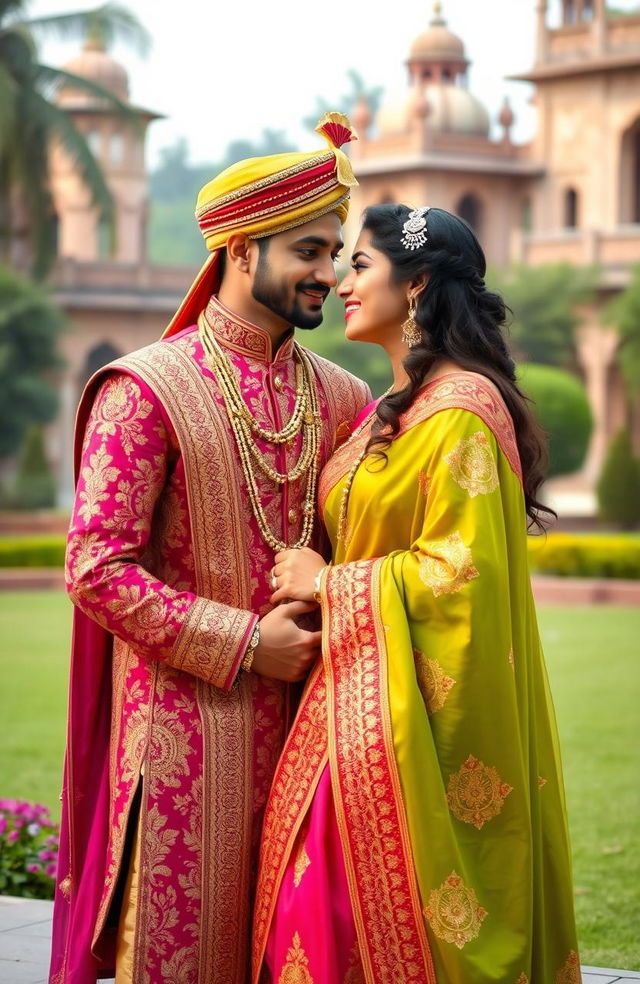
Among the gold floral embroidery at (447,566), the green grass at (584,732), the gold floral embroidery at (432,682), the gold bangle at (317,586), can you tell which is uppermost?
the gold floral embroidery at (447,566)

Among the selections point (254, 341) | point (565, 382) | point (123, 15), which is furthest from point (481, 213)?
point (254, 341)

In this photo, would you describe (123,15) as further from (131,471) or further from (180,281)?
(131,471)

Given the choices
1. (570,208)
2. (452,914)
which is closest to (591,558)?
(452,914)

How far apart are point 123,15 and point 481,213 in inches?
552

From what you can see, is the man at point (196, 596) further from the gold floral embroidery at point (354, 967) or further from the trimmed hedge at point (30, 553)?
the trimmed hedge at point (30, 553)

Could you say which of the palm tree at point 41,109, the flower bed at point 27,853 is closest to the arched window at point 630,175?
the palm tree at point 41,109

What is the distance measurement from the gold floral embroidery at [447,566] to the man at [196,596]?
221mm

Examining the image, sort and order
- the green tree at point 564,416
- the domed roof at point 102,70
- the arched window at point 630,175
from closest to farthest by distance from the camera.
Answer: the green tree at point 564,416, the arched window at point 630,175, the domed roof at point 102,70

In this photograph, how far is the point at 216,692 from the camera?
2.53 metres

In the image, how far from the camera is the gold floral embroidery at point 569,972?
2473mm

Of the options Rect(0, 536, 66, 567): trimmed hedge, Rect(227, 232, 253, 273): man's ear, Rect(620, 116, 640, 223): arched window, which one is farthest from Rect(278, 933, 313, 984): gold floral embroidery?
Rect(620, 116, 640, 223): arched window

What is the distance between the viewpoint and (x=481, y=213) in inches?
1235

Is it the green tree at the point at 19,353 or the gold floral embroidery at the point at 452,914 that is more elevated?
the gold floral embroidery at the point at 452,914

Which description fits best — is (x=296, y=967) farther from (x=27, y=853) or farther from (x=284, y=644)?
(x=27, y=853)
